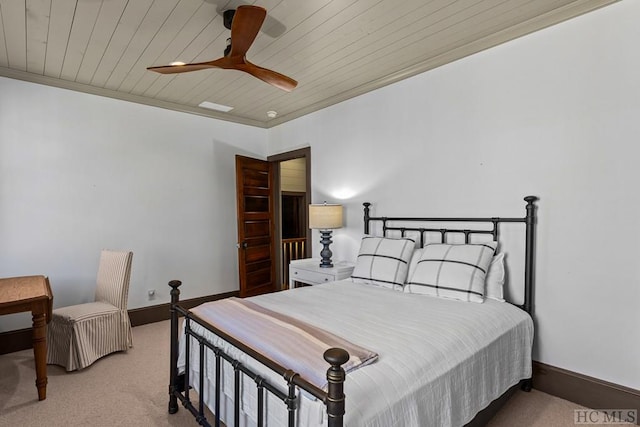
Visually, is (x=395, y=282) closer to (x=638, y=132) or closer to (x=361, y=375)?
(x=361, y=375)

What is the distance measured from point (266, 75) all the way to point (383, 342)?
1.96 metres

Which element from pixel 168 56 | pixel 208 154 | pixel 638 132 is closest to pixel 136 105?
pixel 208 154

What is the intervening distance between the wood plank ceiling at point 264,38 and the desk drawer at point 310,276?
204 centimetres

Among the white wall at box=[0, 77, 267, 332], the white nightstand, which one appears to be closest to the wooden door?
the white wall at box=[0, 77, 267, 332]

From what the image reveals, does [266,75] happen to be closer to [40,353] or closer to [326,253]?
[326,253]

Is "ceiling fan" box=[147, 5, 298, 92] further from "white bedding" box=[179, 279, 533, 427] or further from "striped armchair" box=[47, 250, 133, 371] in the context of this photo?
"striped armchair" box=[47, 250, 133, 371]

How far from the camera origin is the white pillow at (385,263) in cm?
283

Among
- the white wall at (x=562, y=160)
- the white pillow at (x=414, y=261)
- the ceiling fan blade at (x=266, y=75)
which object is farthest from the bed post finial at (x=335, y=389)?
the white wall at (x=562, y=160)

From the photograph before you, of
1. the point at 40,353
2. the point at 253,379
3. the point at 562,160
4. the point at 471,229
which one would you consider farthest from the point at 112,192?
the point at 562,160

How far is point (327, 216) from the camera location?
3711 mm

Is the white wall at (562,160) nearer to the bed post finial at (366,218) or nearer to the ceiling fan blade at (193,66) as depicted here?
the bed post finial at (366,218)

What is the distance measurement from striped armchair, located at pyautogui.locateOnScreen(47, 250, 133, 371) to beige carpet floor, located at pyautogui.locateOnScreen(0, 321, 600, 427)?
0.11 metres

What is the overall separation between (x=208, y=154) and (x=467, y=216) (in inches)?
132

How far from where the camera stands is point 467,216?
285cm
